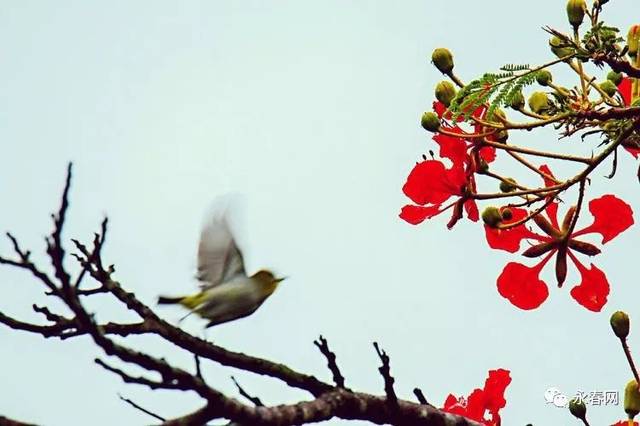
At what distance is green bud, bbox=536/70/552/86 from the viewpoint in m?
4.44

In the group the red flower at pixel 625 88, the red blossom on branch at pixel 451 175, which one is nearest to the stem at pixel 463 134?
the red blossom on branch at pixel 451 175

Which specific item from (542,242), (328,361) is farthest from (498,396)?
(328,361)

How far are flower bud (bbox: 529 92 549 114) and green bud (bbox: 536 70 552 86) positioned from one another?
0.09m

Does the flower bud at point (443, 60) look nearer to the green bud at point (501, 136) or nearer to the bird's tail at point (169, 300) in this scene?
the green bud at point (501, 136)

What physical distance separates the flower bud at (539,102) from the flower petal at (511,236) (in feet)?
1.59

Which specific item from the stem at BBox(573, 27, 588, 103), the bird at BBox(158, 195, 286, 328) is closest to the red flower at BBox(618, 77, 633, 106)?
the stem at BBox(573, 27, 588, 103)

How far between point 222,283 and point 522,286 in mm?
2049

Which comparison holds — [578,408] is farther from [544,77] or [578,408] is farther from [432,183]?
[544,77]

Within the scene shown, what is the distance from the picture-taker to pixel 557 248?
15.4 ft

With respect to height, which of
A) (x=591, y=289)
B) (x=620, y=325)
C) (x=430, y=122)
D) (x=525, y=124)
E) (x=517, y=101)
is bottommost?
(x=620, y=325)

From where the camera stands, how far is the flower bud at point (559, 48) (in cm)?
420

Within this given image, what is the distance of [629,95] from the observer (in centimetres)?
473

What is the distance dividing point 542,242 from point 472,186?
0.37 metres

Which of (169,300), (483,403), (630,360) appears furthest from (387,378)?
(483,403)
